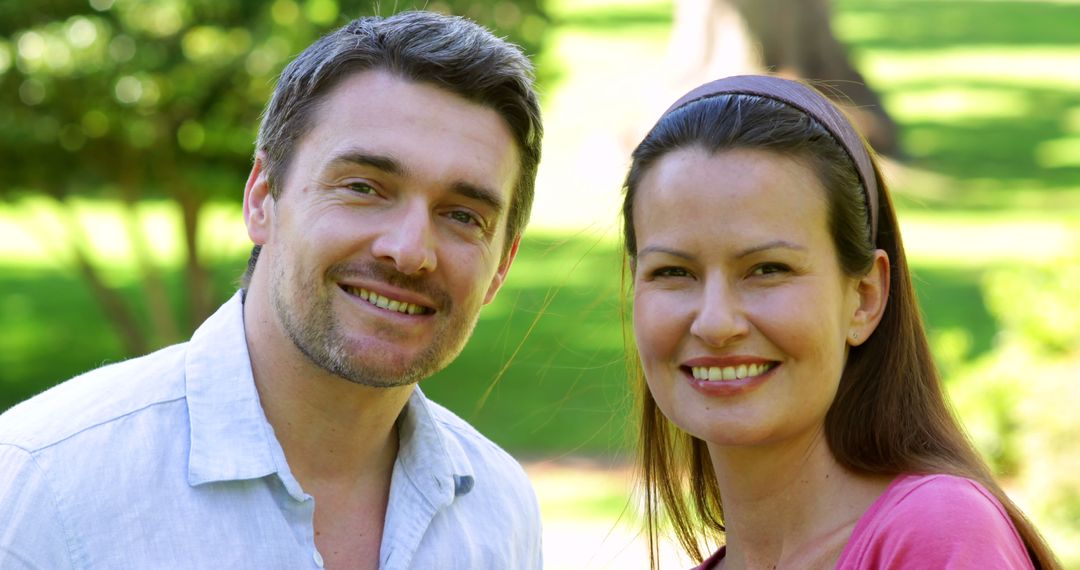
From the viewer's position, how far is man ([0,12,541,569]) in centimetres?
287

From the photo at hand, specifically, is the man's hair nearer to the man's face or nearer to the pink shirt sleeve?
the man's face

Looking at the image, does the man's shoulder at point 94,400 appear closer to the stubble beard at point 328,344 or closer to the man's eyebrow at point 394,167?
the stubble beard at point 328,344

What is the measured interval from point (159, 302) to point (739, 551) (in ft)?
26.5

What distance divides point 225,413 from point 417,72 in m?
0.89

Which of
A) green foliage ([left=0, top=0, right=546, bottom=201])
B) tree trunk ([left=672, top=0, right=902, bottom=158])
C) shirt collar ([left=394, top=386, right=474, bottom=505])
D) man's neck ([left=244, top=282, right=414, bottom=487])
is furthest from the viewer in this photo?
tree trunk ([left=672, top=0, right=902, bottom=158])

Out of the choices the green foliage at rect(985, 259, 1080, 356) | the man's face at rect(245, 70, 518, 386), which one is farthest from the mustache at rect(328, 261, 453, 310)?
the green foliage at rect(985, 259, 1080, 356)

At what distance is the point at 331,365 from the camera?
10.2 ft

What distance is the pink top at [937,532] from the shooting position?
8.11ft

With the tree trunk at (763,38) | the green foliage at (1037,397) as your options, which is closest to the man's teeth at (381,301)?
the green foliage at (1037,397)

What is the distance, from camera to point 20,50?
886cm

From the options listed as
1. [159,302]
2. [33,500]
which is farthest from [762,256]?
[159,302]

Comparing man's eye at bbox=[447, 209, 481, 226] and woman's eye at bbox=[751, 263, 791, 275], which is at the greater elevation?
woman's eye at bbox=[751, 263, 791, 275]

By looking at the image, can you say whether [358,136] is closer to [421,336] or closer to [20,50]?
[421,336]

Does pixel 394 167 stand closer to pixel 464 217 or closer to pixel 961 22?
pixel 464 217
